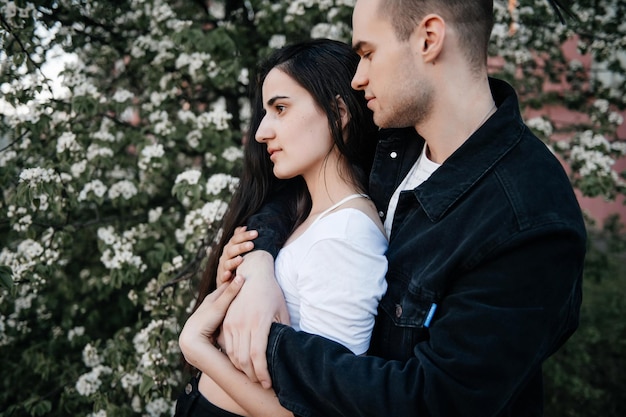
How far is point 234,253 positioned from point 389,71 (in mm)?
923

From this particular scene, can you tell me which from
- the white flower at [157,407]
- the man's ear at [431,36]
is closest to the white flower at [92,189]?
the white flower at [157,407]

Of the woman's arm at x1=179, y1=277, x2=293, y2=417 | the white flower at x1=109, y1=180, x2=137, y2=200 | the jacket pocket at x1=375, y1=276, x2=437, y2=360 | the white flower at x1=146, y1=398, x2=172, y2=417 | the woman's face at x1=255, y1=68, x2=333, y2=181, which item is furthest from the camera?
the white flower at x1=109, y1=180, x2=137, y2=200

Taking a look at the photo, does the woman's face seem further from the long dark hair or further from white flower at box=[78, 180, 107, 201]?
white flower at box=[78, 180, 107, 201]

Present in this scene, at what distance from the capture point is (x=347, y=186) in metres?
2.07

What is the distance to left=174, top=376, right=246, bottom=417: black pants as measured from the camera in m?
1.83

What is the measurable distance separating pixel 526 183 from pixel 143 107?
2.83 meters

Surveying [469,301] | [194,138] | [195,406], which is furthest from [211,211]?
[469,301]

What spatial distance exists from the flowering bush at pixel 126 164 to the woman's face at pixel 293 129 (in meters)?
0.85

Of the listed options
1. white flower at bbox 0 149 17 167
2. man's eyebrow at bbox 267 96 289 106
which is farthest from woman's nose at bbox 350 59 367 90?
white flower at bbox 0 149 17 167

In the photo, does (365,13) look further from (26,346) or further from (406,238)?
(26,346)

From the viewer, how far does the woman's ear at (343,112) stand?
2.04 metres

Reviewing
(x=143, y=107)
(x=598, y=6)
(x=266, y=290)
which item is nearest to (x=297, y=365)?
(x=266, y=290)

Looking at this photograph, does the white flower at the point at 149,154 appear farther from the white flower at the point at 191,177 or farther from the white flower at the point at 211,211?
the white flower at the point at 211,211

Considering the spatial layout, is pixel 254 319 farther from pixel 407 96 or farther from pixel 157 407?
pixel 157 407
